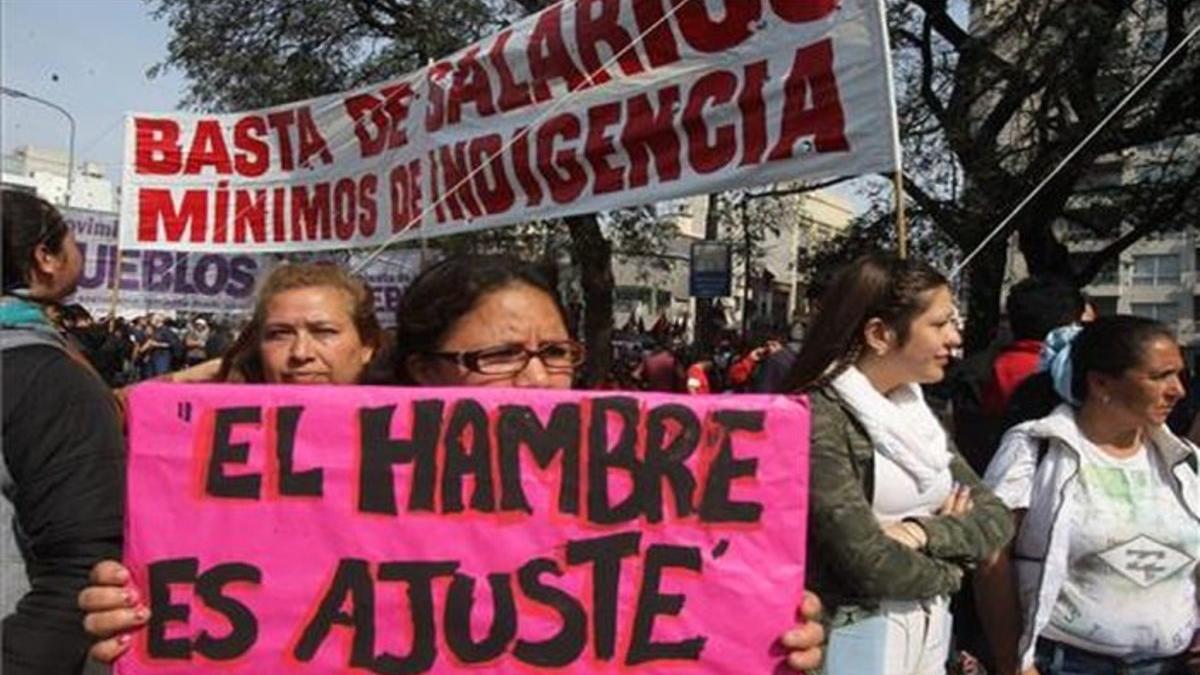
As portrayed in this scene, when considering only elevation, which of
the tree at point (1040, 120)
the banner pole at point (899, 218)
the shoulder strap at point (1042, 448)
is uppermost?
the tree at point (1040, 120)

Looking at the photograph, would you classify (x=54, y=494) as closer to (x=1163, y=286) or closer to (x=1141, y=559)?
(x=1141, y=559)

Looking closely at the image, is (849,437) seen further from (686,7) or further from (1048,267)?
(1048,267)

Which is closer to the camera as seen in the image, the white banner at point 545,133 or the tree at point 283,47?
the white banner at point 545,133

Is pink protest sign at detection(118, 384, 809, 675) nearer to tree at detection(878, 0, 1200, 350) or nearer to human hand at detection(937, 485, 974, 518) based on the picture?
human hand at detection(937, 485, 974, 518)

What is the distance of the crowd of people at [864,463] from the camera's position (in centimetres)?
203

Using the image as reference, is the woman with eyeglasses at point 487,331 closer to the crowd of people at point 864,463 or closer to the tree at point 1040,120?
the crowd of people at point 864,463

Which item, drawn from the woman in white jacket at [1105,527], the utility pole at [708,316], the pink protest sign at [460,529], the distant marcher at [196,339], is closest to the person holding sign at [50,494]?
the pink protest sign at [460,529]

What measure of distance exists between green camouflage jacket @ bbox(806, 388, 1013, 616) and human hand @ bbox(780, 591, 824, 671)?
0.57 metres

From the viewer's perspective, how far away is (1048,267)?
14680mm

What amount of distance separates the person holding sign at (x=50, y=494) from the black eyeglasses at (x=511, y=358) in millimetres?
586

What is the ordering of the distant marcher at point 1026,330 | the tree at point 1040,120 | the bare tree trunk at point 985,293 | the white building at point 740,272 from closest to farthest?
the distant marcher at point 1026,330
the tree at point 1040,120
the bare tree trunk at point 985,293
the white building at point 740,272

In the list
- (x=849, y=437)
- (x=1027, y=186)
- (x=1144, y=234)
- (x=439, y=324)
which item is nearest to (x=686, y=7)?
(x=849, y=437)

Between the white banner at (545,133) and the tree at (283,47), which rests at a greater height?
the tree at (283,47)

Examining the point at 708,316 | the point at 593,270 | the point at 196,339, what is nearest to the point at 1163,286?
the point at 708,316
